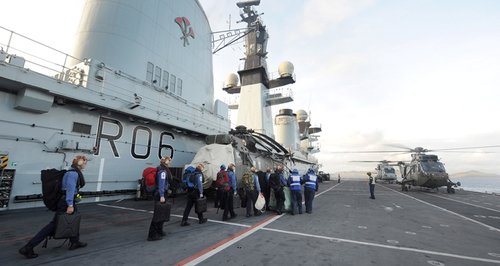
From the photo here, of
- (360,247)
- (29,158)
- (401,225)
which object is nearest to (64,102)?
(29,158)

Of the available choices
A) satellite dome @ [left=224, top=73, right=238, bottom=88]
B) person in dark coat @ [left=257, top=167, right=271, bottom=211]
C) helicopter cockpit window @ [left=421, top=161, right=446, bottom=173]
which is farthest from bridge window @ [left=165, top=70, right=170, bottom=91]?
helicopter cockpit window @ [left=421, top=161, right=446, bottom=173]

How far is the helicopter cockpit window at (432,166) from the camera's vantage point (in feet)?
65.9

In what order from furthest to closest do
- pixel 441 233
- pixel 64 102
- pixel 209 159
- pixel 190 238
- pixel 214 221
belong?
pixel 209 159 → pixel 64 102 → pixel 214 221 → pixel 441 233 → pixel 190 238

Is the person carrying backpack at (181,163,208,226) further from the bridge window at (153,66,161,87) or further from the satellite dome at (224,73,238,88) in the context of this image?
the satellite dome at (224,73,238,88)

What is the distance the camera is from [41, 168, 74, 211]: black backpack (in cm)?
416

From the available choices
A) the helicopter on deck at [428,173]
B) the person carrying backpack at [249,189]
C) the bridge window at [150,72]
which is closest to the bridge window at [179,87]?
the bridge window at [150,72]

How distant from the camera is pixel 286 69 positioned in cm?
2995

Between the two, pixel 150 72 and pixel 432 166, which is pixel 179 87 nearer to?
pixel 150 72

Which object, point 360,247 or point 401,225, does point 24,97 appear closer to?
point 360,247

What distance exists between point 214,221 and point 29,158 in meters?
7.49

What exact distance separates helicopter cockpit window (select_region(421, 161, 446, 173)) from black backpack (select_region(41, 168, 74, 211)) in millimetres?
25367

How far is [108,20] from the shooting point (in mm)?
11516

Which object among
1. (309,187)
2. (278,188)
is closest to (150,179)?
(278,188)

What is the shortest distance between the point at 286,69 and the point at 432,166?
1917 cm
